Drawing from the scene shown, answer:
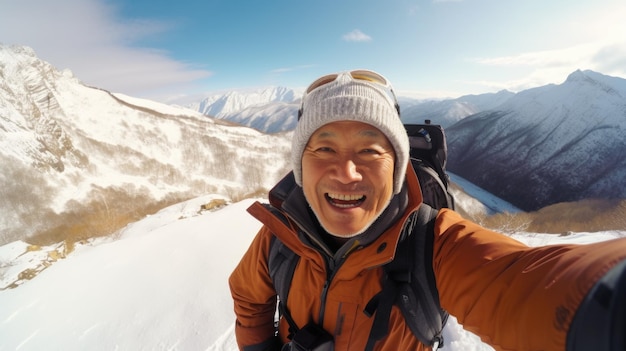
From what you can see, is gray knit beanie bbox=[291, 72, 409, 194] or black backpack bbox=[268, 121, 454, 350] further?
gray knit beanie bbox=[291, 72, 409, 194]

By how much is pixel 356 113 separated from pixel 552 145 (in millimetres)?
120834

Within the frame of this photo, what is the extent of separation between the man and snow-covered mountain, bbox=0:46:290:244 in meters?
44.8

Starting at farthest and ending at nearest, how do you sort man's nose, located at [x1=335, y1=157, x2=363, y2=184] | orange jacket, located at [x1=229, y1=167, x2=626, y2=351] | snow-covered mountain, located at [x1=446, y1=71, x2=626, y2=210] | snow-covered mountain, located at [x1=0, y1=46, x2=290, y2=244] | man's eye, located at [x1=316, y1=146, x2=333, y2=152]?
snow-covered mountain, located at [x1=446, y1=71, x2=626, y2=210]
snow-covered mountain, located at [x1=0, y1=46, x2=290, y2=244]
man's eye, located at [x1=316, y1=146, x2=333, y2=152]
man's nose, located at [x1=335, y1=157, x2=363, y2=184]
orange jacket, located at [x1=229, y1=167, x2=626, y2=351]

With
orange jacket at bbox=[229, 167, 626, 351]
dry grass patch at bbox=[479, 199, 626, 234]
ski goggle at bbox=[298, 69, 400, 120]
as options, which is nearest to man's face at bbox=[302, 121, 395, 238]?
orange jacket at bbox=[229, 167, 626, 351]

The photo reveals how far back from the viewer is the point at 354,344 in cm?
194

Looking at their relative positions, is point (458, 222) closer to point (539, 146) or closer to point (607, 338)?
point (607, 338)

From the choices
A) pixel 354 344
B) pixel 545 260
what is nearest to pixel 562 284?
pixel 545 260

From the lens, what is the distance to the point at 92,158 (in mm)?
46969

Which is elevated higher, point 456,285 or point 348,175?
point 348,175

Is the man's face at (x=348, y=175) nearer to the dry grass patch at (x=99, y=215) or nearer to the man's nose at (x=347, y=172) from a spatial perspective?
the man's nose at (x=347, y=172)

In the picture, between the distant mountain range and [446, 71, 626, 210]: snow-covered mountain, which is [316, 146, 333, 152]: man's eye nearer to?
the distant mountain range

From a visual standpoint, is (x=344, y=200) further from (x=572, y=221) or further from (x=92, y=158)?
(x=92, y=158)

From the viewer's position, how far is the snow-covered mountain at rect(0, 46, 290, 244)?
37.8m

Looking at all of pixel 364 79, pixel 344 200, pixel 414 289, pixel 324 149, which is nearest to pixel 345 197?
pixel 344 200
